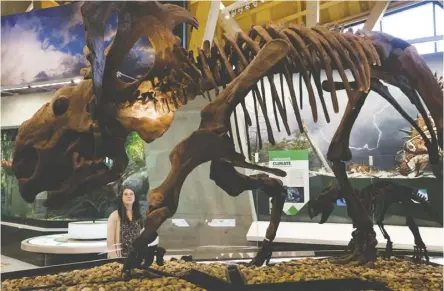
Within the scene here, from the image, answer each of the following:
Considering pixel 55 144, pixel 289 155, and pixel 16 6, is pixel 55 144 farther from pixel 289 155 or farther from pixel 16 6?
pixel 16 6

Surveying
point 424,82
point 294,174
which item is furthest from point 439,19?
point 294,174

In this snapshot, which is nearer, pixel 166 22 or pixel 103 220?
pixel 166 22

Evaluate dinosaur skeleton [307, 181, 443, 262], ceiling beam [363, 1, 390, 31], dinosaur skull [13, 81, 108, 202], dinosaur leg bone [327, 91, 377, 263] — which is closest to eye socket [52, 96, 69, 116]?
dinosaur skull [13, 81, 108, 202]

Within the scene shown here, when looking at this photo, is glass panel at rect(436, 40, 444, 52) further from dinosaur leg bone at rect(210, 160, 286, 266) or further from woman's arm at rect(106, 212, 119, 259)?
woman's arm at rect(106, 212, 119, 259)

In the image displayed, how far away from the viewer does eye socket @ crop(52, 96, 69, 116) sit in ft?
7.95

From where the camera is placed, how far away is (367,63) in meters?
2.86

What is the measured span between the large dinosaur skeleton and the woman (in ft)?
2.76

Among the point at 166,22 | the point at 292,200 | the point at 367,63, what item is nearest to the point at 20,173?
the point at 166,22

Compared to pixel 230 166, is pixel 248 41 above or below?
above

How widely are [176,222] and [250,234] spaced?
104cm

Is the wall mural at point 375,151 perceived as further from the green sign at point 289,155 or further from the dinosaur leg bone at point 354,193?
the dinosaur leg bone at point 354,193

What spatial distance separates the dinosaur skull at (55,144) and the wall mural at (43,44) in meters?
3.50

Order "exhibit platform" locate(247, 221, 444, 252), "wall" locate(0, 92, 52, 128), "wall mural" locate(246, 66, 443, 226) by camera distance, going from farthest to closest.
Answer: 1. "wall mural" locate(246, 66, 443, 226)
2. "wall" locate(0, 92, 52, 128)
3. "exhibit platform" locate(247, 221, 444, 252)

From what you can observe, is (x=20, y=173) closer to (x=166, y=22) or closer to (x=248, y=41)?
(x=166, y=22)
